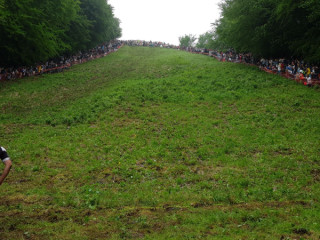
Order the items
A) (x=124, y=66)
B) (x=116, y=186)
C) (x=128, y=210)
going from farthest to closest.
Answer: (x=124, y=66) < (x=116, y=186) < (x=128, y=210)

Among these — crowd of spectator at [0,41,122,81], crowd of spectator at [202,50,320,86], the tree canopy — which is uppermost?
the tree canopy

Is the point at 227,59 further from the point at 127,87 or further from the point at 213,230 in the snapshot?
the point at 213,230

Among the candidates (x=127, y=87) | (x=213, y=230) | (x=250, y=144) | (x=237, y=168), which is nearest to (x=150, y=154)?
(x=237, y=168)

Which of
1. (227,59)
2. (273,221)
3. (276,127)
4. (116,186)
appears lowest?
(116,186)

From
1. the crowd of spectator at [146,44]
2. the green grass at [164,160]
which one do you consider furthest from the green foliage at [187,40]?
the green grass at [164,160]

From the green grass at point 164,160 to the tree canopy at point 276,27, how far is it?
16.0 feet

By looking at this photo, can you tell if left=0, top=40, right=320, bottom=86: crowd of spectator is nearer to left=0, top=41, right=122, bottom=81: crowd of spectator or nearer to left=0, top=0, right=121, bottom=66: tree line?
left=0, top=41, right=122, bottom=81: crowd of spectator

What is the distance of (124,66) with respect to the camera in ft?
149

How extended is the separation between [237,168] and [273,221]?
17.0 feet

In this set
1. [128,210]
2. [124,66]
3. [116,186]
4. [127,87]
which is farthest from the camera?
[124,66]

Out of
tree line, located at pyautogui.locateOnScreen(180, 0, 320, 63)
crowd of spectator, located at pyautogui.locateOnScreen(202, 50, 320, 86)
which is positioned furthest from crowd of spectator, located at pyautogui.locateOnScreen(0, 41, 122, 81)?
crowd of spectator, located at pyautogui.locateOnScreen(202, 50, 320, 86)

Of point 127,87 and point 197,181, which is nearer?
point 197,181

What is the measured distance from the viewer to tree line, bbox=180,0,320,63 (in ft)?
88.0

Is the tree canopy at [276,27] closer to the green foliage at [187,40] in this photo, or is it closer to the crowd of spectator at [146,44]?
the crowd of spectator at [146,44]
